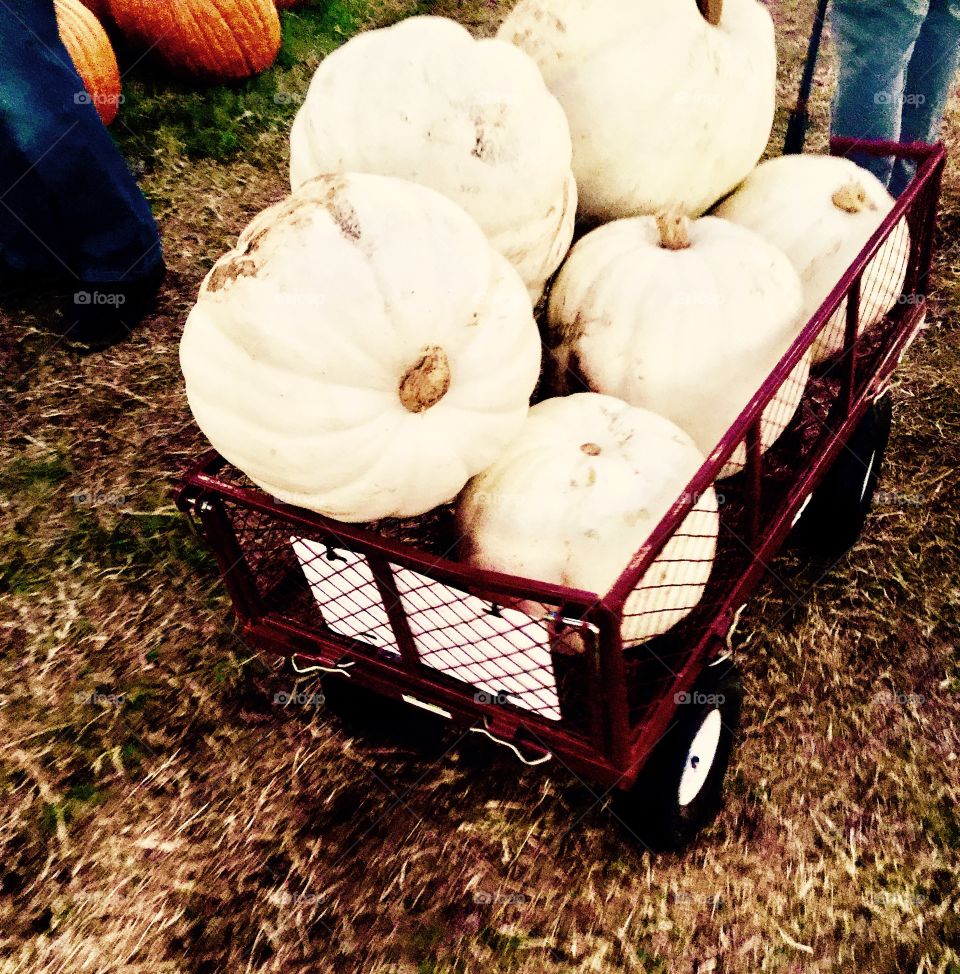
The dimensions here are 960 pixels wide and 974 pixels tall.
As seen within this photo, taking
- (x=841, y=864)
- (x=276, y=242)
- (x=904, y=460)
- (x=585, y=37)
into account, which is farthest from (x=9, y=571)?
(x=904, y=460)

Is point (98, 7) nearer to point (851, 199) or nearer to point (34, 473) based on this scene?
point (34, 473)

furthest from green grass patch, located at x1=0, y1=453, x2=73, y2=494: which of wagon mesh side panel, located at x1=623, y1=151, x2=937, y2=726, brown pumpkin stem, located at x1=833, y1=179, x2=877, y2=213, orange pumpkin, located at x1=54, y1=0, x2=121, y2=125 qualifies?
brown pumpkin stem, located at x1=833, y1=179, x2=877, y2=213

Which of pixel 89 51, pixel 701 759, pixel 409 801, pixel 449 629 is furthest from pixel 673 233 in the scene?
pixel 89 51

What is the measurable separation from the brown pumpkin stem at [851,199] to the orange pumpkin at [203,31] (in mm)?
3539

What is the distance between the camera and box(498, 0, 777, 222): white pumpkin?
1.79 meters

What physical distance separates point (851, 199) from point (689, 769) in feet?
3.93

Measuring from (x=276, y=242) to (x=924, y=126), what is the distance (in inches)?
121

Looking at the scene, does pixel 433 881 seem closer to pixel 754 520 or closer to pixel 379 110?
pixel 754 520

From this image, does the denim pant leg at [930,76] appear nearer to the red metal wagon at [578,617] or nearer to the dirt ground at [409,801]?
the dirt ground at [409,801]

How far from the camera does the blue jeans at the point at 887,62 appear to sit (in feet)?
9.07

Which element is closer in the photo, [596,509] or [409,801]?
[596,509]

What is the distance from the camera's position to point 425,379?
1.31 metres

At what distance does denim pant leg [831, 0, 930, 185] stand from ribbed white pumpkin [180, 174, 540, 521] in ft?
6.94

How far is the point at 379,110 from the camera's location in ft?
4.92
